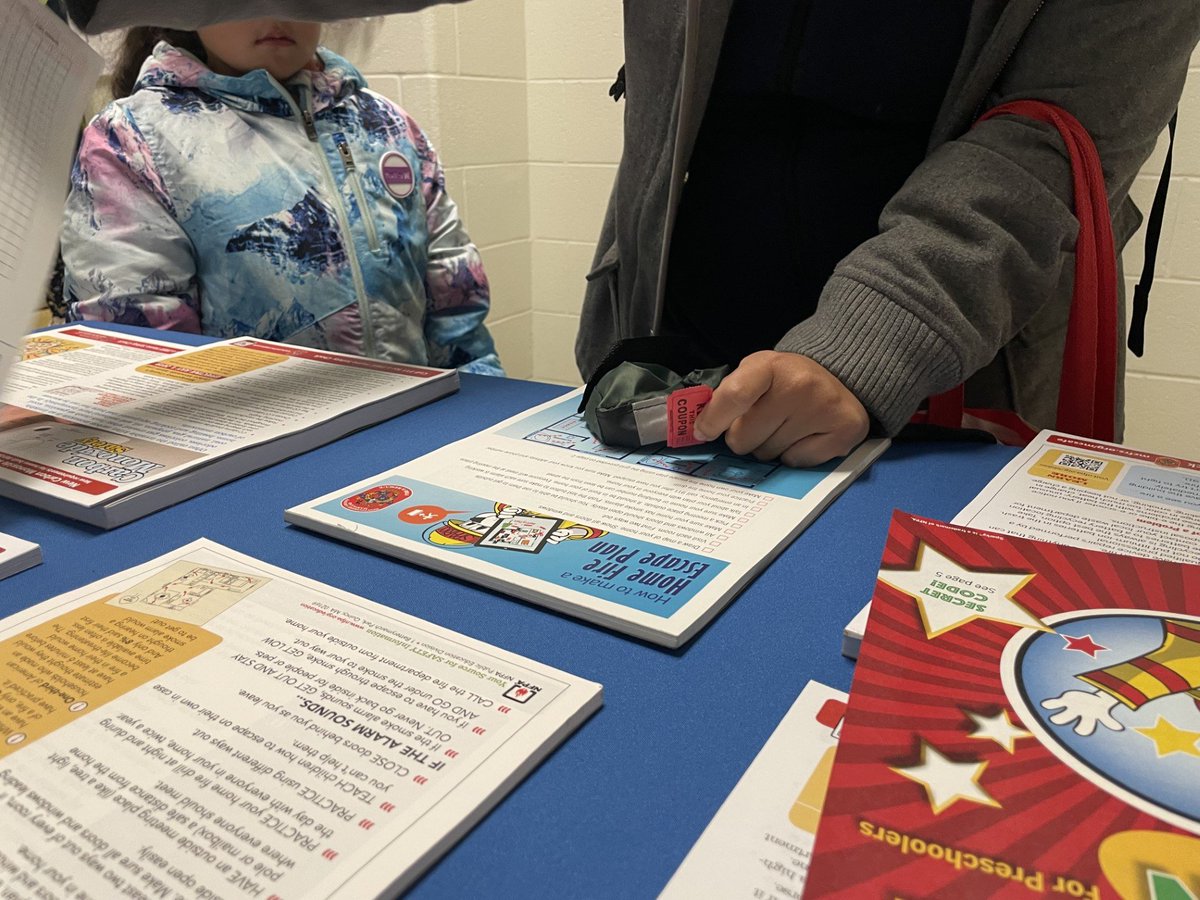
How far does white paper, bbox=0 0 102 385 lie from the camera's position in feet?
1.70

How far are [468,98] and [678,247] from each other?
1.18 meters

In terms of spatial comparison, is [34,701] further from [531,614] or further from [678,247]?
[678,247]

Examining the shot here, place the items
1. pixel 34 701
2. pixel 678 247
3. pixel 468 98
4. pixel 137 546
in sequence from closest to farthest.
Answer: pixel 34 701 → pixel 137 546 → pixel 678 247 → pixel 468 98

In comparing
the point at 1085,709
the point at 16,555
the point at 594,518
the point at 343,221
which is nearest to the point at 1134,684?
the point at 1085,709

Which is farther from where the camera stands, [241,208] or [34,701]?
[241,208]

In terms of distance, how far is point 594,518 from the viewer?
46cm

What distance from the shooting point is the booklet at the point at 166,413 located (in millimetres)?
493

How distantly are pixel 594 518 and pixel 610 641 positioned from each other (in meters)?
0.11

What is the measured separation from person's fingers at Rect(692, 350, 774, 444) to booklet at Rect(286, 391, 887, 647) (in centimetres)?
3

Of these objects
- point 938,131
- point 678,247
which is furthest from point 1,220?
point 938,131

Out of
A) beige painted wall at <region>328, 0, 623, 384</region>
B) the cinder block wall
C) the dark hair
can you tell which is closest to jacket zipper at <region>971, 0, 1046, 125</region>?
the cinder block wall

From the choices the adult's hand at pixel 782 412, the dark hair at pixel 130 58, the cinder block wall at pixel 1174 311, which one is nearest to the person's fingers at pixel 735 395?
the adult's hand at pixel 782 412

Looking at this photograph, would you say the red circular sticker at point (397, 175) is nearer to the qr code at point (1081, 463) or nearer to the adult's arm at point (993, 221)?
the adult's arm at point (993, 221)

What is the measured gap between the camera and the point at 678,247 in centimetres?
85
